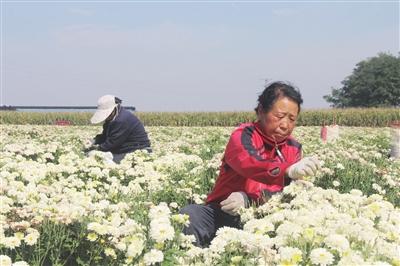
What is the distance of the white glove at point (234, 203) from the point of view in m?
4.46

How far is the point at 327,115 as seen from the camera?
42250 mm

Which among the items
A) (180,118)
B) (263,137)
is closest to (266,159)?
(263,137)

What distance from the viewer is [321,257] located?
8.32ft

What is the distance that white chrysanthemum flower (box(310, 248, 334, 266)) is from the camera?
2518 mm

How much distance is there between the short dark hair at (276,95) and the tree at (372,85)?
3325 inches

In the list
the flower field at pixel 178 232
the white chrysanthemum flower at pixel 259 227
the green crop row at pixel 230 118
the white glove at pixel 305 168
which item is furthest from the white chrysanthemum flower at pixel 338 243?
the green crop row at pixel 230 118

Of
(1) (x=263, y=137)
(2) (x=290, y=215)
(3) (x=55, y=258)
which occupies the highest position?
(1) (x=263, y=137)

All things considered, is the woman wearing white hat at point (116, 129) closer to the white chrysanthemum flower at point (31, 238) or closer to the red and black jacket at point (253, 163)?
the red and black jacket at point (253, 163)

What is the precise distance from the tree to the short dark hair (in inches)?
3325

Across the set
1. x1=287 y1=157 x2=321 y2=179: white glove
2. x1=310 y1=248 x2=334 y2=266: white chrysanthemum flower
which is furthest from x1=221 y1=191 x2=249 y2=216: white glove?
x1=310 y1=248 x2=334 y2=266: white chrysanthemum flower

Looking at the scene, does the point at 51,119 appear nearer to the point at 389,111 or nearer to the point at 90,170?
the point at 389,111

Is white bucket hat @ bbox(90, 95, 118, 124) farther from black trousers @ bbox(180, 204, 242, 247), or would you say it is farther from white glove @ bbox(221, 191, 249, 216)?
white glove @ bbox(221, 191, 249, 216)

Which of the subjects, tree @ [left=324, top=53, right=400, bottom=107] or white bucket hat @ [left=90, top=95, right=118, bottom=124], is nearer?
white bucket hat @ [left=90, top=95, right=118, bottom=124]

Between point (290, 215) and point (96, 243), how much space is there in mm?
1186
